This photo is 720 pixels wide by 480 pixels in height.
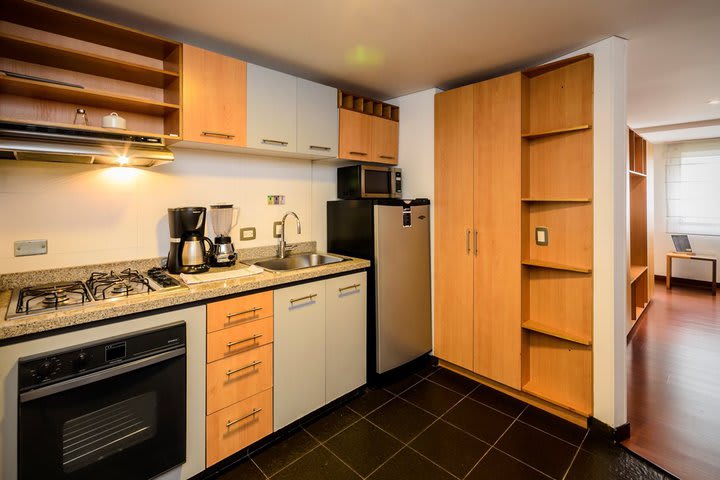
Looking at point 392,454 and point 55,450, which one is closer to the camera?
point 55,450

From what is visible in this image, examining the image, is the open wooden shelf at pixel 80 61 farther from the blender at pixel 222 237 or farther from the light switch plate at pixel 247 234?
the light switch plate at pixel 247 234

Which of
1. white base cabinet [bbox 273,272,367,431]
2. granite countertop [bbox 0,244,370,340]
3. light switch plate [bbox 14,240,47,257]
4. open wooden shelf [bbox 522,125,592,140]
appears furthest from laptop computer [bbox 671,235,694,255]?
light switch plate [bbox 14,240,47,257]

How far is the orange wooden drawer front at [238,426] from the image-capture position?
1.78 meters

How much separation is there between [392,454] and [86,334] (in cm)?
162

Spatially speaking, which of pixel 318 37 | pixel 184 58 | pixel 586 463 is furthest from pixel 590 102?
pixel 184 58

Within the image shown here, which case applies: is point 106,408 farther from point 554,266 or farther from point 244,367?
point 554,266

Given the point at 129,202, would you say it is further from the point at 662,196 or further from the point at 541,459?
the point at 662,196

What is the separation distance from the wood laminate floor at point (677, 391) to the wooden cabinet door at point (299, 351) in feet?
6.15

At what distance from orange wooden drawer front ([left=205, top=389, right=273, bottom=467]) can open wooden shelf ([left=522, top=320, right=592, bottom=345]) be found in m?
1.78

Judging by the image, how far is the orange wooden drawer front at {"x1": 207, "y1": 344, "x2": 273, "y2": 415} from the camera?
70.0 inches

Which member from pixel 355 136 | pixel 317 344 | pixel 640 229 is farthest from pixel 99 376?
pixel 640 229

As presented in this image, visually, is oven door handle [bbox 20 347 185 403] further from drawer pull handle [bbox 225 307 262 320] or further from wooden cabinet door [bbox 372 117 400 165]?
wooden cabinet door [bbox 372 117 400 165]

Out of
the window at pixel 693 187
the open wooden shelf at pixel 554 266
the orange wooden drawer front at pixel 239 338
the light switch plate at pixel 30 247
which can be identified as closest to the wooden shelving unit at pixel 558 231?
the open wooden shelf at pixel 554 266

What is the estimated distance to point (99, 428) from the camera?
1.44m
